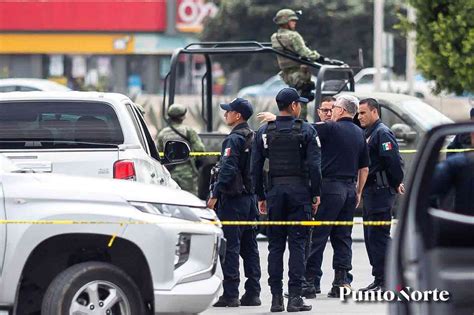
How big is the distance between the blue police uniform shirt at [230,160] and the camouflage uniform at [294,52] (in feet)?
21.1

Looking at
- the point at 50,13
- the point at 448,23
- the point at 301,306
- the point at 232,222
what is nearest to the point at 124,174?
the point at 232,222

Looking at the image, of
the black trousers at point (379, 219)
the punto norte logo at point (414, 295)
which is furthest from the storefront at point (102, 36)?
the punto norte logo at point (414, 295)

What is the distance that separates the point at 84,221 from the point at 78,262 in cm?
43

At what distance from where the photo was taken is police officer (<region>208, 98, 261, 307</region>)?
11.8m

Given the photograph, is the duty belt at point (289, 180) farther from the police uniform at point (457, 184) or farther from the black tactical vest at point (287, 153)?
the police uniform at point (457, 184)

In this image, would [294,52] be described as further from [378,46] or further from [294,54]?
[378,46]

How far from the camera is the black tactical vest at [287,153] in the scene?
37.1ft

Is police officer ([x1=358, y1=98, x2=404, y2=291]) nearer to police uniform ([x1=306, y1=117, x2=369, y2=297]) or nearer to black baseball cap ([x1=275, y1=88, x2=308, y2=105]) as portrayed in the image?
police uniform ([x1=306, y1=117, x2=369, y2=297])

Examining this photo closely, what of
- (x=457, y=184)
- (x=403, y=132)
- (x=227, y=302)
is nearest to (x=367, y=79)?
(x=403, y=132)

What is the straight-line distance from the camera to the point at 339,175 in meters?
12.3

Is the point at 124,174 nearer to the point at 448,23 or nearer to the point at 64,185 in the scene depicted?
the point at 64,185

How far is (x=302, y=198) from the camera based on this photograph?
37.0 ft

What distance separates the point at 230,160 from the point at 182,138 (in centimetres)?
506

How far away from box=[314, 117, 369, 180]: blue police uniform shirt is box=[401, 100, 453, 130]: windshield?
5.38 meters
